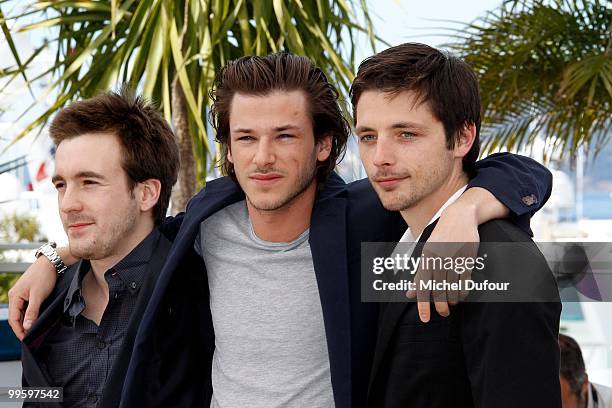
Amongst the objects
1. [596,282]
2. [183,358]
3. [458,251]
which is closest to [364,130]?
[458,251]

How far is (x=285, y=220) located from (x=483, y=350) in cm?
67

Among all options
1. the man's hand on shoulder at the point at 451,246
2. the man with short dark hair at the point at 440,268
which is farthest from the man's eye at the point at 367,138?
the man's hand on shoulder at the point at 451,246

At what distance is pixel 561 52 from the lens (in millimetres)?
4293

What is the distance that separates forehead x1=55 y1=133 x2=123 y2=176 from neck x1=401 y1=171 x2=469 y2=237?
2.53 feet

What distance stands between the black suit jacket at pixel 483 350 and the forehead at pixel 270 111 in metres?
0.54

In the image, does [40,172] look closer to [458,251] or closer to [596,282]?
[596,282]

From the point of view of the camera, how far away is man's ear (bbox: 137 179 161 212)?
1854 millimetres

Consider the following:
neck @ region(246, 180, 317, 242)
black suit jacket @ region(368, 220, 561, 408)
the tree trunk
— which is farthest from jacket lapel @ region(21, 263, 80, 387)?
the tree trunk

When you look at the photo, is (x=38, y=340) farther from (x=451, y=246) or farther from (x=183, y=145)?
(x=183, y=145)

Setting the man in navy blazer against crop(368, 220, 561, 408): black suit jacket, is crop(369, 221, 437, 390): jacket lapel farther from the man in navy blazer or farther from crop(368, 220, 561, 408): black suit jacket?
the man in navy blazer

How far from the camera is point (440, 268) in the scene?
3.93 ft

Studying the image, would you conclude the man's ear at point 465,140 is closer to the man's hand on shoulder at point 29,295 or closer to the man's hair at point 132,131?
the man's hair at point 132,131

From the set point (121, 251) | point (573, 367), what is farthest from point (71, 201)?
point (573, 367)

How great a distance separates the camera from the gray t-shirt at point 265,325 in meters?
1.55
